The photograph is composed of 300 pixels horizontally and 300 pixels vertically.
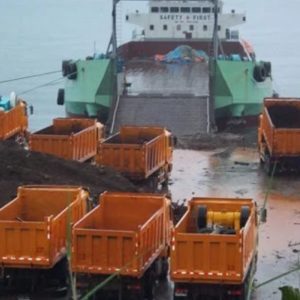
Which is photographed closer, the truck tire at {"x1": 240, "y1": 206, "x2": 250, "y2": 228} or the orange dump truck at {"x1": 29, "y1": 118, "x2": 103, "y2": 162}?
the truck tire at {"x1": 240, "y1": 206, "x2": 250, "y2": 228}

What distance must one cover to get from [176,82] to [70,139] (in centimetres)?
1668

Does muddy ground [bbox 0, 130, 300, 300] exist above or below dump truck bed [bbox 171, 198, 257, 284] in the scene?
below

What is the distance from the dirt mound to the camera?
69.2ft

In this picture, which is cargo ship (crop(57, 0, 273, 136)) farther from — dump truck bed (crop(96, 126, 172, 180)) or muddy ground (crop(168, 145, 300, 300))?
dump truck bed (crop(96, 126, 172, 180))

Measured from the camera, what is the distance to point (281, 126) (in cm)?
3000

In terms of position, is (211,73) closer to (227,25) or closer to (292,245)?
(227,25)

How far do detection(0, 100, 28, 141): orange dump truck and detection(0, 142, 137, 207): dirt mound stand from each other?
5.31 m

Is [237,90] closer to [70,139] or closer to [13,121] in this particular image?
[13,121]

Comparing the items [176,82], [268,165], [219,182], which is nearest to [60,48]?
[176,82]

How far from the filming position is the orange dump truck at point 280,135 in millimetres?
27125

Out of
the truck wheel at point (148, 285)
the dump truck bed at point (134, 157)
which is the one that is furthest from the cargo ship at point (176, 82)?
the truck wheel at point (148, 285)

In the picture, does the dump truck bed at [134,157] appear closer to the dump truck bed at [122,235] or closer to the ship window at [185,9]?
the dump truck bed at [122,235]

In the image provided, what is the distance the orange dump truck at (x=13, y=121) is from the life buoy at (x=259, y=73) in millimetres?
11471

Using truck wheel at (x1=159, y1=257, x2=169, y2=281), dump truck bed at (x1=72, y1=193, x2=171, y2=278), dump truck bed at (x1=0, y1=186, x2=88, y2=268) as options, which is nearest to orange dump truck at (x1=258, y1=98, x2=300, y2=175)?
dump truck bed at (x1=72, y1=193, x2=171, y2=278)
